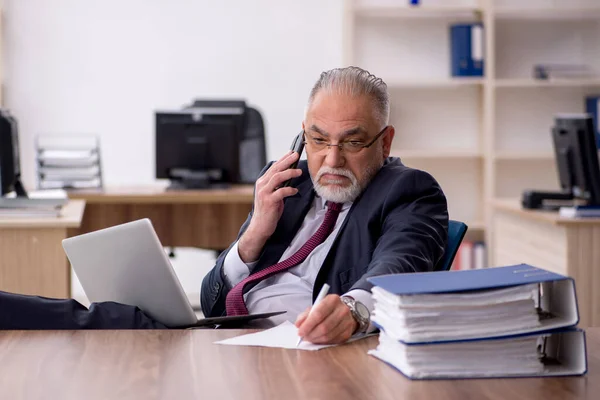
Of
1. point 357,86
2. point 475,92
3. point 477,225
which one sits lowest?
point 477,225

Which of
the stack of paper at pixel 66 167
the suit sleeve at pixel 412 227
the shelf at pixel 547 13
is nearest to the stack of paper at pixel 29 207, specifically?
the stack of paper at pixel 66 167

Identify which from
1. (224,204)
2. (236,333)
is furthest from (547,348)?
(224,204)

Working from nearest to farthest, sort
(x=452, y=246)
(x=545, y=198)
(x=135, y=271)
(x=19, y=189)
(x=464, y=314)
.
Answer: (x=464, y=314) < (x=135, y=271) < (x=452, y=246) < (x=19, y=189) < (x=545, y=198)

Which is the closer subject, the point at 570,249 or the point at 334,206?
the point at 334,206

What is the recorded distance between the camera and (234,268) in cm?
226

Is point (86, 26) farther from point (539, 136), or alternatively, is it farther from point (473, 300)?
point (473, 300)

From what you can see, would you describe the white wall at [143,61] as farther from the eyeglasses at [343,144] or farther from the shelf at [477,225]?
the eyeglasses at [343,144]

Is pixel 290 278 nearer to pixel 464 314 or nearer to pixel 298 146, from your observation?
pixel 298 146

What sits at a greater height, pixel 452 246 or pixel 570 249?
pixel 452 246

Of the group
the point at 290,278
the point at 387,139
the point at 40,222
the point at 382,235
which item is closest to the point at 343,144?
the point at 387,139

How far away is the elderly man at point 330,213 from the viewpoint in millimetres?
2096

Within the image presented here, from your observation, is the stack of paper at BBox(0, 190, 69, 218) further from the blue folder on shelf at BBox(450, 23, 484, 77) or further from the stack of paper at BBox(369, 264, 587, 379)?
the blue folder on shelf at BBox(450, 23, 484, 77)

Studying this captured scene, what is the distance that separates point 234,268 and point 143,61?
162 inches

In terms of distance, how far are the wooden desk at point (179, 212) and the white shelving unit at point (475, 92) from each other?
5.84ft
